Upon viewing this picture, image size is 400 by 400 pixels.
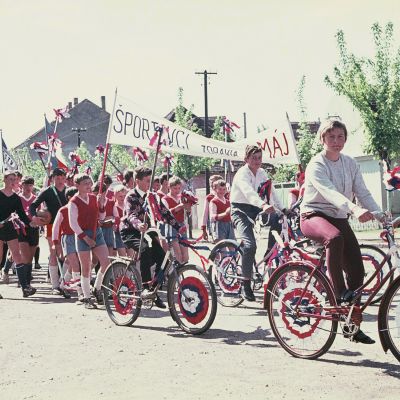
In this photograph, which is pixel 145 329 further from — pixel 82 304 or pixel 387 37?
pixel 387 37

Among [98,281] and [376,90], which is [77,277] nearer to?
[98,281]

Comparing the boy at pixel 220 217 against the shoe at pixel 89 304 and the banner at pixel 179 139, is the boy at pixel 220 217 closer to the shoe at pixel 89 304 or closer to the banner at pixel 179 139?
the banner at pixel 179 139

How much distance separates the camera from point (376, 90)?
3086cm

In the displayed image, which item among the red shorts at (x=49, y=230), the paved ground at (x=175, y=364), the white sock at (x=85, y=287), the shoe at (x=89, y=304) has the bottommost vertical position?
the paved ground at (x=175, y=364)

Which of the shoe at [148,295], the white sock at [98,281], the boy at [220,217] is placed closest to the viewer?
the shoe at [148,295]

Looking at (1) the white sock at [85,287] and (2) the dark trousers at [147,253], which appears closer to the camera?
(2) the dark trousers at [147,253]

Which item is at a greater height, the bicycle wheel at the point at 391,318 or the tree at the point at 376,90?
the tree at the point at 376,90

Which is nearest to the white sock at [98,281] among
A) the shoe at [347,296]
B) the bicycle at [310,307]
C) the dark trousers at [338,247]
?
the bicycle at [310,307]

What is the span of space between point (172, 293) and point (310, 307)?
1.83 m

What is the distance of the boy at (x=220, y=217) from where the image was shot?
37.7ft

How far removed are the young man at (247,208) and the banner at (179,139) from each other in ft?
5.71

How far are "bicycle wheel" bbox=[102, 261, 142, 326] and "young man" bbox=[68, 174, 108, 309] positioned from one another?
1157 mm

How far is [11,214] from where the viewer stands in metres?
11.3

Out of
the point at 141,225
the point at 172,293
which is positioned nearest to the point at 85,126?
the point at 141,225
